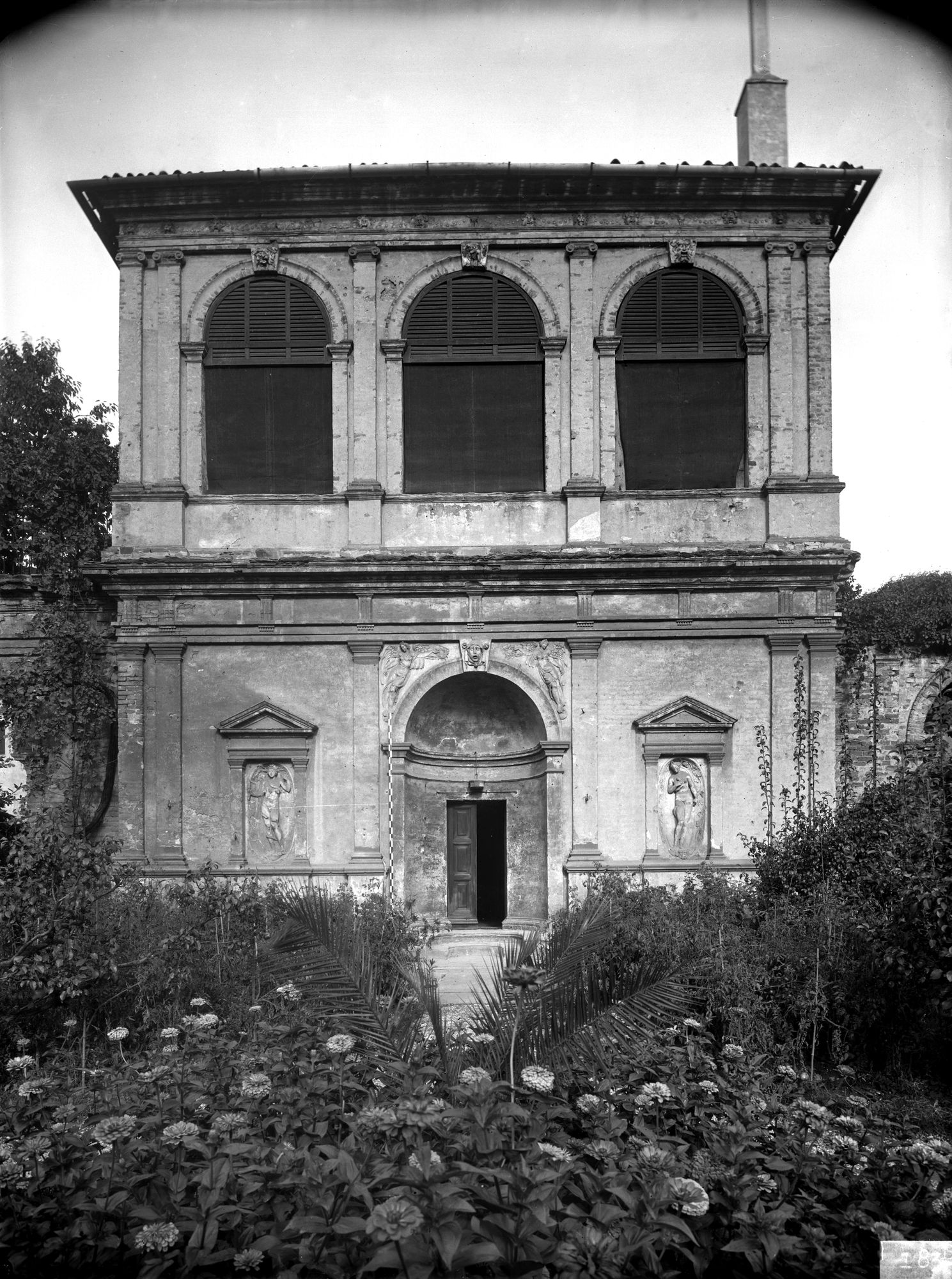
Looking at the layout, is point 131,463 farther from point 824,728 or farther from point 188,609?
point 824,728

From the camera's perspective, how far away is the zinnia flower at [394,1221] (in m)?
2.91

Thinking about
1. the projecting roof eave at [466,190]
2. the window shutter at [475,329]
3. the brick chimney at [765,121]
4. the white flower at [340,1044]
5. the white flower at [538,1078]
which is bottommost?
the white flower at [340,1044]

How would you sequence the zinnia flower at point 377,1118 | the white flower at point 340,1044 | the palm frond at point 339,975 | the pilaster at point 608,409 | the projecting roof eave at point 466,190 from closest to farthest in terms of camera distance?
the zinnia flower at point 377,1118 → the white flower at point 340,1044 → the palm frond at point 339,975 → the projecting roof eave at point 466,190 → the pilaster at point 608,409

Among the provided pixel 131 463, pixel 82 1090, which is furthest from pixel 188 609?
pixel 82 1090

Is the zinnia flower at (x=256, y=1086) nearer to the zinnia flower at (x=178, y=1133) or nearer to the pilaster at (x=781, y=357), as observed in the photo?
the zinnia flower at (x=178, y=1133)

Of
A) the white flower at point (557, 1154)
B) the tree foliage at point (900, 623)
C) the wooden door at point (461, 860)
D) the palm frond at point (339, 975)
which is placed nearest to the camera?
the white flower at point (557, 1154)

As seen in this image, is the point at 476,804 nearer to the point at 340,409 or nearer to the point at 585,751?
the point at 585,751

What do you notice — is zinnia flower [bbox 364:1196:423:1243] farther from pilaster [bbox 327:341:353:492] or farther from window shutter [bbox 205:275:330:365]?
window shutter [bbox 205:275:330:365]

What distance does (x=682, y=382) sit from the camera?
16.8 meters

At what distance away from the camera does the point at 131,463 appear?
1655 cm

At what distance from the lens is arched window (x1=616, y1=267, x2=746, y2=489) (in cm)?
1664

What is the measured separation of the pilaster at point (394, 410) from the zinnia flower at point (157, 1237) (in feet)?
45.4

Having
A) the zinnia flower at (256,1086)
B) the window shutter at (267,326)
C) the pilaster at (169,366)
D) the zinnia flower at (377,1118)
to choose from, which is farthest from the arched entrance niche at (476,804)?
the zinnia flower at (377,1118)

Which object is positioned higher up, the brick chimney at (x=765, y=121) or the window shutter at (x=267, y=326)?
the brick chimney at (x=765, y=121)
